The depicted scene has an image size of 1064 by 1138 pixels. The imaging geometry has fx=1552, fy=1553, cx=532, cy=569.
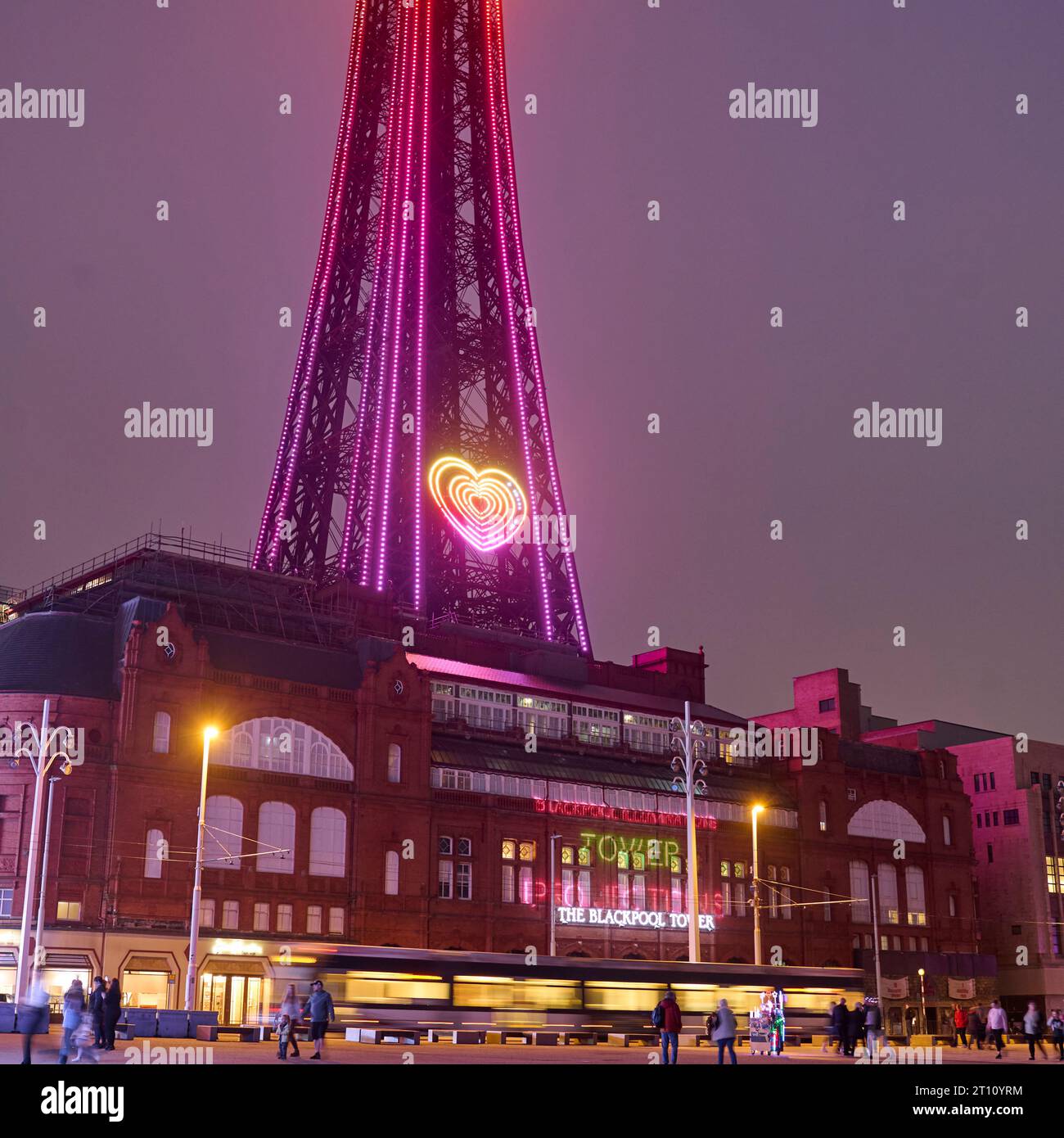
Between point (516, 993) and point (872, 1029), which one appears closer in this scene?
point (872, 1029)

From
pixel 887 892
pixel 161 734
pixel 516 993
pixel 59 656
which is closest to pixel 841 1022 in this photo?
pixel 516 993

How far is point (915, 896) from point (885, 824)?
20.8 ft

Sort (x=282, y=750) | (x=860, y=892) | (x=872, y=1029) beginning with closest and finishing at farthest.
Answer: (x=872, y=1029)
(x=282, y=750)
(x=860, y=892)

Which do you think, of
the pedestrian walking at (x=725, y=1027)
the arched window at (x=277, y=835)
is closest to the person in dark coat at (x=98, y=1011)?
the pedestrian walking at (x=725, y=1027)

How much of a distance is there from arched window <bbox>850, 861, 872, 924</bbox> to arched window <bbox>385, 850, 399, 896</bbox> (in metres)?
41.9

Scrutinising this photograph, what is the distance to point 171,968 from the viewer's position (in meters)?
85.7

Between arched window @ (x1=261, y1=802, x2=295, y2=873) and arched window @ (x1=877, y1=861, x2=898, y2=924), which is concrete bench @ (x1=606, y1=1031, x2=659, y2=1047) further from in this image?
arched window @ (x1=877, y1=861, x2=898, y2=924)

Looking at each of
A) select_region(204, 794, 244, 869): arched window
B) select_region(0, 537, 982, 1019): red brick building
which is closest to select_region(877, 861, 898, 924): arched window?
select_region(0, 537, 982, 1019): red brick building

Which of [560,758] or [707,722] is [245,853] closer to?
[560,758]

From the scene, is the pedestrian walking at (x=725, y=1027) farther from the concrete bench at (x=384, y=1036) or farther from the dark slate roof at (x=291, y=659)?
the dark slate roof at (x=291, y=659)

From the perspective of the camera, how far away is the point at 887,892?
125 meters

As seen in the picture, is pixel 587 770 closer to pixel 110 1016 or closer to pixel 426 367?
pixel 426 367

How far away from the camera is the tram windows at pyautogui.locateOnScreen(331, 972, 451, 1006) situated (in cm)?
6738

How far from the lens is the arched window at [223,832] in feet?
295
